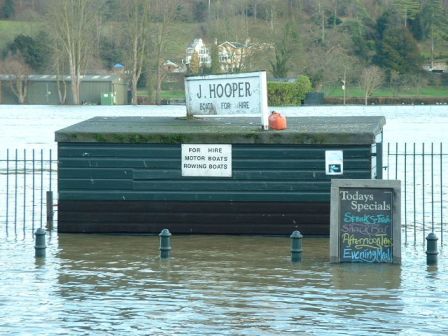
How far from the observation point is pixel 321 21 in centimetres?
12469

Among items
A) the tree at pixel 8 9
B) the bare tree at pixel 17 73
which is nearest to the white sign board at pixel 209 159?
the bare tree at pixel 17 73

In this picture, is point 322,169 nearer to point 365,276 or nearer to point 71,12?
point 365,276

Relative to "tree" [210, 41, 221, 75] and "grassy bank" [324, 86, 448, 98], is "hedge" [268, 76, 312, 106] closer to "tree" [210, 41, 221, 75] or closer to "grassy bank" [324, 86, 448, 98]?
"tree" [210, 41, 221, 75]

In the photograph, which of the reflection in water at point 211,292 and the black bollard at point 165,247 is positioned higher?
the black bollard at point 165,247

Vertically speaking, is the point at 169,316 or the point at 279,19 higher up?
the point at 279,19

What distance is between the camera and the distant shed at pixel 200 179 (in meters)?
20.3

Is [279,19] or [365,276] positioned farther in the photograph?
[279,19]

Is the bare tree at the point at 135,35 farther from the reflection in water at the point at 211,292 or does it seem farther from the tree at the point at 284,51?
the reflection in water at the point at 211,292

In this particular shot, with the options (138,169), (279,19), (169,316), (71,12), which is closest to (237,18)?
(279,19)

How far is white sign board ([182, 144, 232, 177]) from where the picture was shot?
67.0 ft

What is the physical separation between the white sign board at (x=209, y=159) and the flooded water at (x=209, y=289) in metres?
1.10

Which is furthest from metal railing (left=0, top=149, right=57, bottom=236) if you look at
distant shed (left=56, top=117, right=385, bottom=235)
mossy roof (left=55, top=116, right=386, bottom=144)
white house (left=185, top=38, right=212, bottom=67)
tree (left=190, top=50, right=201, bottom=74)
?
white house (left=185, top=38, right=212, bottom=67)

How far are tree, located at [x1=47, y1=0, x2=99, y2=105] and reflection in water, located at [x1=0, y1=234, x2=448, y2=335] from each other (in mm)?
93393

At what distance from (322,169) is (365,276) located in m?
4.18
